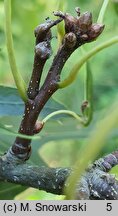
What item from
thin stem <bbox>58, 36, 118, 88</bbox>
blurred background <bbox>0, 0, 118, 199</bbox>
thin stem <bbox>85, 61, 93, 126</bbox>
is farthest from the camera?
blurred background <bbox>0, 0, 118, 199</bbox>

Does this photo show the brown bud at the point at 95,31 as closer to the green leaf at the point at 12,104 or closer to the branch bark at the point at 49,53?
the branch bark at the point at 49,53

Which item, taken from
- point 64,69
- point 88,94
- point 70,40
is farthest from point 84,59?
point 64,69

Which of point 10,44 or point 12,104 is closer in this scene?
point 10,44

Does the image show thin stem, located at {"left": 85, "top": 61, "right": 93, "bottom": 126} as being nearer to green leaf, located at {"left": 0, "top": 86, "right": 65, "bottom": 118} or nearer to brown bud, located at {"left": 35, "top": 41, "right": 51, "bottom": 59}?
green leaf, located at {"left": 0, "top": 86, "right": 65, "bottom": 118}

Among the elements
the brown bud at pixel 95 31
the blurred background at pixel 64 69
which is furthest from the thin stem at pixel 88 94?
the brown bud at pixel 95 31

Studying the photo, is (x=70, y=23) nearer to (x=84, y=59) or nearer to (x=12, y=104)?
(x=84, y=59)

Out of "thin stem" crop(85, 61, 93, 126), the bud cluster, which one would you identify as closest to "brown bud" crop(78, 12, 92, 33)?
the bud cluster

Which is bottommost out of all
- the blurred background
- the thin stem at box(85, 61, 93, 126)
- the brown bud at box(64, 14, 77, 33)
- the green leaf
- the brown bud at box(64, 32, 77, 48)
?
the blurred background
